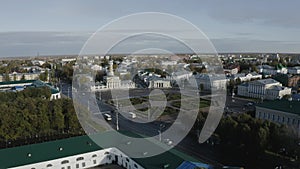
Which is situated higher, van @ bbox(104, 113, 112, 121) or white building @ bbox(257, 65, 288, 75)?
white building @ bbox(257, 65, 288, 75)

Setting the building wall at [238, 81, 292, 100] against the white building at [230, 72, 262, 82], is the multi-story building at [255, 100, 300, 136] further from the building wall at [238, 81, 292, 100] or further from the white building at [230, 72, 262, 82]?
the white building at [230, 72, 262, 82]

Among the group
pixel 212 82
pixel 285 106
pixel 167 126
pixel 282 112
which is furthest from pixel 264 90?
pixel 167 126

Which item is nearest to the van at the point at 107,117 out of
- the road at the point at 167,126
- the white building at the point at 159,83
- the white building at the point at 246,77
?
the road at the point at 167,126

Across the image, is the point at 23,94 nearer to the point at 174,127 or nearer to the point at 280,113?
the point at 174,127

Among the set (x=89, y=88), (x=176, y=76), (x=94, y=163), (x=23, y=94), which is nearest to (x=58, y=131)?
(x=94, y=163)

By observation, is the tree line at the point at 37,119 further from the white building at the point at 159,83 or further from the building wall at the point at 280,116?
the white building at the point at 159,83

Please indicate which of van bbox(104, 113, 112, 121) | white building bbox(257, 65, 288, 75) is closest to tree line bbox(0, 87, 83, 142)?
van bbox(104, 113, 112, 121)
